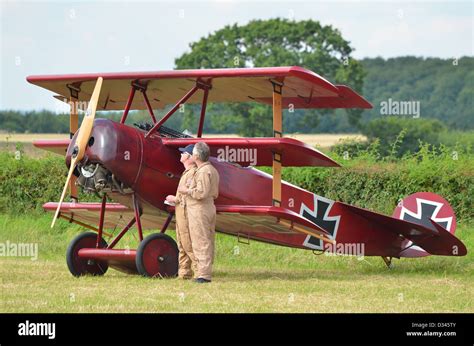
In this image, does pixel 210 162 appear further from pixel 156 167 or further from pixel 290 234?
pixel 290 234

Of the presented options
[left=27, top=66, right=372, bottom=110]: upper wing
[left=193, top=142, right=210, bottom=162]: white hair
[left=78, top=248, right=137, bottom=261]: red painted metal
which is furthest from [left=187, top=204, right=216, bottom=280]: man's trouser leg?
[left=27, top=66, right=372, bottom=110]: upper wing

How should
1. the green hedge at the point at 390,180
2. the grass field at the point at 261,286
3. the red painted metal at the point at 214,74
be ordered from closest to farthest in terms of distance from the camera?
the grass field at the point at 261,286, the red painted metal at the point at 214,74, the green hedge at the point at 390,180

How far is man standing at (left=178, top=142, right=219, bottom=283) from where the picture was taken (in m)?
10.7

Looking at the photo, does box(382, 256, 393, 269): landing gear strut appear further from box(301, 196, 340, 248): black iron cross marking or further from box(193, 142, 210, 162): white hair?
box(193, 142, 210, 162): white hair

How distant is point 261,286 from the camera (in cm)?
1081

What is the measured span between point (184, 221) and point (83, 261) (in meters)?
1.55

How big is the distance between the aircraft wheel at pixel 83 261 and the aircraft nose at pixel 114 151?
3.80ft

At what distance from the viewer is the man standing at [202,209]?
35.1ft

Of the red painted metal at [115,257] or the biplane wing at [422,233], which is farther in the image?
the biplane wing at [422,233]

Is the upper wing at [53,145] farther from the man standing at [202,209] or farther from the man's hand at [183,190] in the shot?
the man standing at [202,209]

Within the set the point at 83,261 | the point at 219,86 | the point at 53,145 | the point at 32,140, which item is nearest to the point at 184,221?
the point at 83,261

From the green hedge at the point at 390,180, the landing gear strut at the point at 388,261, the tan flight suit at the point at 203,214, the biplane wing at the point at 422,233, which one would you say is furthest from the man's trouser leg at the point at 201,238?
the green hedge at the point at 390,180

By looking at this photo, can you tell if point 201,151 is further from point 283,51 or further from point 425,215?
point 283,51

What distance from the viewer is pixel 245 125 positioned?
4925cm
